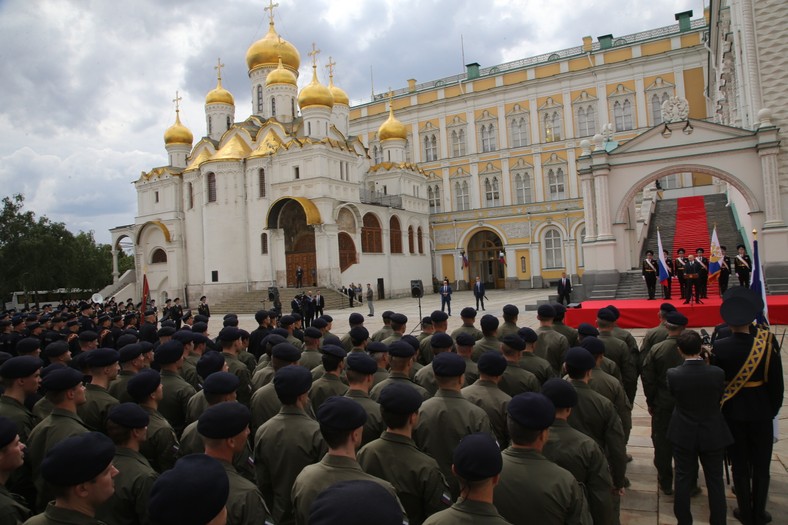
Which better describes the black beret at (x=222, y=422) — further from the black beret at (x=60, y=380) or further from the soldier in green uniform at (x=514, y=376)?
the soldier in green uniform at (x=514, y=376)

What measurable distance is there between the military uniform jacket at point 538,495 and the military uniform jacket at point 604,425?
1.37 meters

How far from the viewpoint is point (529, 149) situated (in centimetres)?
4234

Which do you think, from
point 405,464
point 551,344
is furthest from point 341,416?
point 551,344

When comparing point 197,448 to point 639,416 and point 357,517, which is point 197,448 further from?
point 639,416

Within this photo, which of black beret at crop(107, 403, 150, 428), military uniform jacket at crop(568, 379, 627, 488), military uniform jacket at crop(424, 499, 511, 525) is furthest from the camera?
military uniform jacket at crop(568, 379, 627, 488)

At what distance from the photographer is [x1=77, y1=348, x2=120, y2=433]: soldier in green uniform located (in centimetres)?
484

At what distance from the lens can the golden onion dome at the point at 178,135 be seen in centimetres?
4075

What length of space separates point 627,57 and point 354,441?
143 feet

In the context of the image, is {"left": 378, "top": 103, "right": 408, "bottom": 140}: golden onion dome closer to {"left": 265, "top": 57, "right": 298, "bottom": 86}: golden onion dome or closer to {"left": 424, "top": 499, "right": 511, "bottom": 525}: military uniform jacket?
{"left": 265, "top": 57, "right": 298, "bottom": 86}: golden onion dome

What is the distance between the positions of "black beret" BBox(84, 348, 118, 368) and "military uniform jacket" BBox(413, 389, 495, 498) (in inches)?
122

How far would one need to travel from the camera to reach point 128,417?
3.37m

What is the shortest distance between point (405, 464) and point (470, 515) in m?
0.91

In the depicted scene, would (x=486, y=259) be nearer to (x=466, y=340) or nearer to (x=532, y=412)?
(x=466, y=340)

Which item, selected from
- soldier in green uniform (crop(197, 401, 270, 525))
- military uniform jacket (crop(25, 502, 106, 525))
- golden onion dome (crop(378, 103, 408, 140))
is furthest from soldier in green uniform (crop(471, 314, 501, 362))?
golden onion dome (crop(378, 103, 408, 140))
